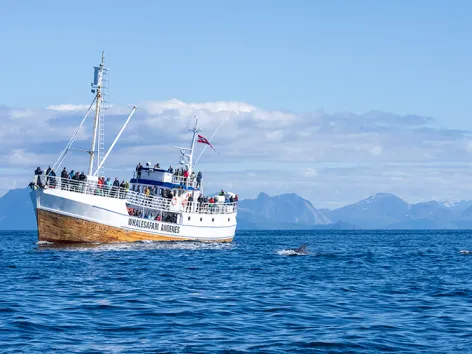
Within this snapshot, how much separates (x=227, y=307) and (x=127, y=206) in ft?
137

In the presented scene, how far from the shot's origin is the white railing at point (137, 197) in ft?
203

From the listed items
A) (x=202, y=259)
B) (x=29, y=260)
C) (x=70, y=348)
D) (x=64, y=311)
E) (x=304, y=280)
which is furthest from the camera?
(x=202, y=259)

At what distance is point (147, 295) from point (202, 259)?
21985mm

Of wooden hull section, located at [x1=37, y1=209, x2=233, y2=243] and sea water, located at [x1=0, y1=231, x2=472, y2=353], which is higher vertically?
wooden hull section, located at [x1=37, y1=209, x2=233, y2=243]

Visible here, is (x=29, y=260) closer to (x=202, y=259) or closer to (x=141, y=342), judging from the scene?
(x=202, y=259)

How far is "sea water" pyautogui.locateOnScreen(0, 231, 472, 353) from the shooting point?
72.5 feet

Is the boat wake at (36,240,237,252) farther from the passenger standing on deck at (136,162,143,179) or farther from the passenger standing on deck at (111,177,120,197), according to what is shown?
the passenger standing on deck at (136,162,143,179)

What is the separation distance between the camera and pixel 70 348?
21.0 metres

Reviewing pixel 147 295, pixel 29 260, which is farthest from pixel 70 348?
pixel 29 260

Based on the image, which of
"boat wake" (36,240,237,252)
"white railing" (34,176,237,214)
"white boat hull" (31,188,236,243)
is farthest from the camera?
"white railing" (34,176,237,214)

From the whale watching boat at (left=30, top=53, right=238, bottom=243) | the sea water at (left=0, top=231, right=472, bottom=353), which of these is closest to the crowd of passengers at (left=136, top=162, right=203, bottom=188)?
the whale watching boat at (left=30, top=53, right=238, bottom=243)

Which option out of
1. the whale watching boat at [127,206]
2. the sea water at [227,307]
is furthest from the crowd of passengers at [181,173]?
the sea water at [227,307]

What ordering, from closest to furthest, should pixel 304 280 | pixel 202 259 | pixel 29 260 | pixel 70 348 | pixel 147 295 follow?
pixel 70 348, pixel 147 295, pixel 304 280, pixel 29 260, pixel 202 259

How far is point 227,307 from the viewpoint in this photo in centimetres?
2873
